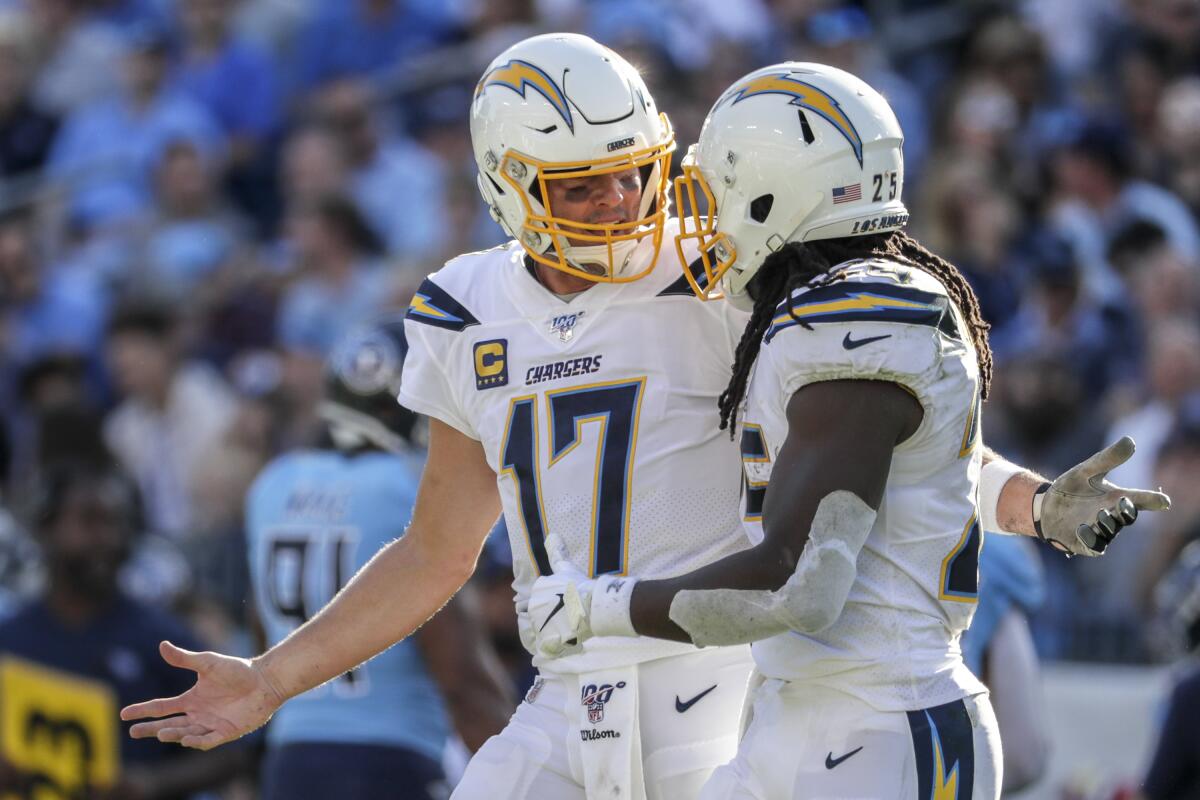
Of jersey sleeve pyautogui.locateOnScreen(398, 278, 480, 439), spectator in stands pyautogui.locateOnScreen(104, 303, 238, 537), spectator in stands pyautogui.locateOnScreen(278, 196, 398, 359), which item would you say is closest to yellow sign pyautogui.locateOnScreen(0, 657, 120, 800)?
spectator in stands pyautogui.locateOnScreen(104, 303, 238, 537)

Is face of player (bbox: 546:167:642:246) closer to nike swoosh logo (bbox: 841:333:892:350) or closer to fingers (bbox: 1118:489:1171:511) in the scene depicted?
nike swoosh logo (bbox: 841:333:892:350)

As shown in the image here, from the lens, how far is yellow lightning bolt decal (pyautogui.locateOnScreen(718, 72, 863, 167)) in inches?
141

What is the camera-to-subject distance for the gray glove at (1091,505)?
363 centimetres

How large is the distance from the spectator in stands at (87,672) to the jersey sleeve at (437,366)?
3.26 meters

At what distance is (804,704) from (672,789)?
1.59ft

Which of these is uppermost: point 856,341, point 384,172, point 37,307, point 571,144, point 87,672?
point 384,172

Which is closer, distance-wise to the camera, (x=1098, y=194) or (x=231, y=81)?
(x=1098, y=194)

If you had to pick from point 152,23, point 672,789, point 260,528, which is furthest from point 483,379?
point 152,23

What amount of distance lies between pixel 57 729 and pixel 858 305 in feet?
15.2

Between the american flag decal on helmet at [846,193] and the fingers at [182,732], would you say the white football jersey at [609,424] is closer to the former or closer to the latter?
the american flag decal on helmet at [846,193]

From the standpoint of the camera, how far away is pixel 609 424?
3.91 m

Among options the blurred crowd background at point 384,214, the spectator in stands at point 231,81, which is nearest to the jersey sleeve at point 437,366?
the blurred crowd background at point 384,214

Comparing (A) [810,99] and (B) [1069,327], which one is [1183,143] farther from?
(A) [810,99]

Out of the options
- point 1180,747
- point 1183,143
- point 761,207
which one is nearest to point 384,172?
point 1183,143
